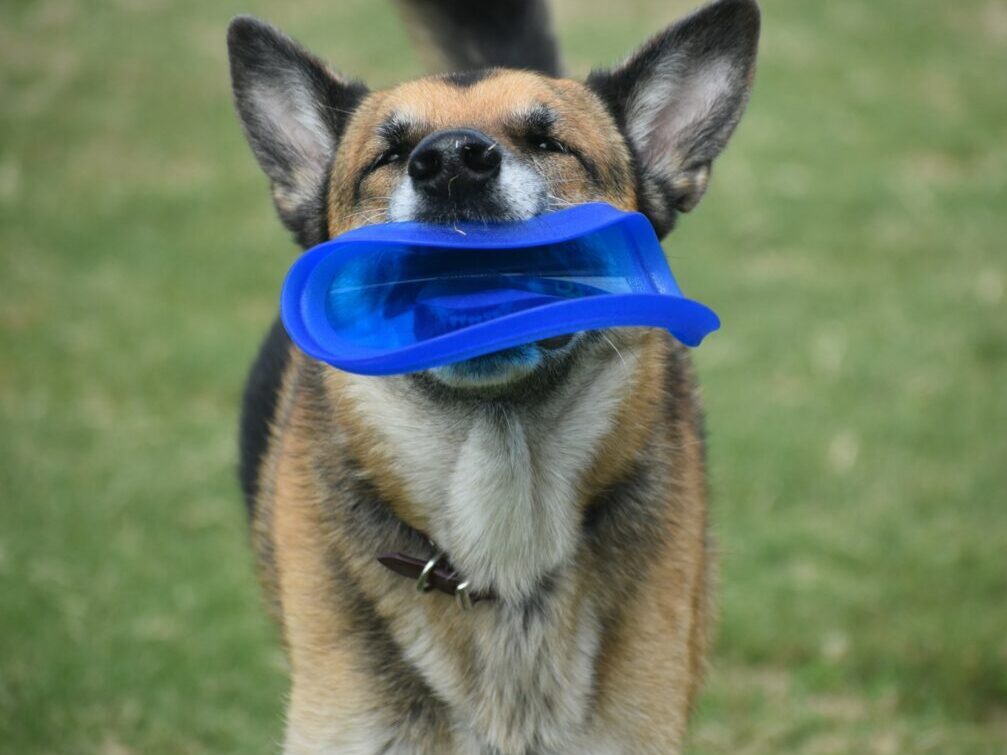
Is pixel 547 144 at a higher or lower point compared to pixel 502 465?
higher

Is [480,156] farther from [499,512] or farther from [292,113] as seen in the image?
[292,113]

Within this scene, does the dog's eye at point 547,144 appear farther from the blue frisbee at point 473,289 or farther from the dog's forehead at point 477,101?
the blue frisbee at point 473,289

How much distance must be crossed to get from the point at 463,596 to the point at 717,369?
4.50 metres

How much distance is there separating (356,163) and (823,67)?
900 centimetres

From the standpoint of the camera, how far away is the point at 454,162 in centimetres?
308

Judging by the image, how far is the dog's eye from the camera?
A: 3543 mm

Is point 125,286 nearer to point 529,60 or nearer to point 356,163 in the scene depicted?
point 529,60

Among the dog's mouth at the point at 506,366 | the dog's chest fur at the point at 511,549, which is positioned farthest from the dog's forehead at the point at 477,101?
the dog's chest fur at the point at 511,549

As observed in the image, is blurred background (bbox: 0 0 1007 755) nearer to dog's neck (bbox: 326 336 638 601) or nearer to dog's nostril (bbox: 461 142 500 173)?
dog's neck (bbox: 326 336 638 601)

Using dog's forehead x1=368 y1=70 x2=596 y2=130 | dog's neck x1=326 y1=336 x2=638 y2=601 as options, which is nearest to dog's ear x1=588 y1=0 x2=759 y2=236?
dog's forehead x1=368 y1=70 x2=596 y2=130

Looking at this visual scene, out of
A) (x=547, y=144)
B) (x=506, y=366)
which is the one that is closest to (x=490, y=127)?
(x=547, y=144)

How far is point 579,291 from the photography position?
329cm

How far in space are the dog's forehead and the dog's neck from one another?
688mm

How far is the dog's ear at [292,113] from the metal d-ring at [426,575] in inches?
43.8
